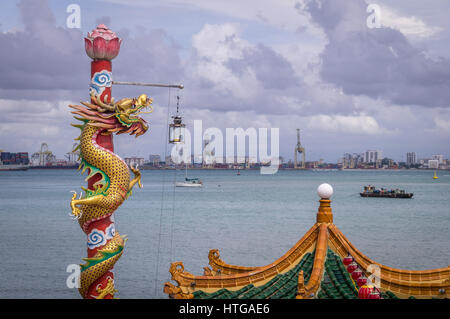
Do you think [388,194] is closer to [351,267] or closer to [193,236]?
[193,236]

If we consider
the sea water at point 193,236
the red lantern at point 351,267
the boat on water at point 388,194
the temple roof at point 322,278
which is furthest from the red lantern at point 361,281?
the boat on water at point 388,194

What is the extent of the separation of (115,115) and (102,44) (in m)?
1.15

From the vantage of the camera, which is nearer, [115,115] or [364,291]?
[364,291]

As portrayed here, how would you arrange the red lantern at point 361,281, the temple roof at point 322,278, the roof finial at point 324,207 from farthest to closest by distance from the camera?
the roof finial at point 324,207 < the red lantern at point 361,281 < the temple roof at point 322,278

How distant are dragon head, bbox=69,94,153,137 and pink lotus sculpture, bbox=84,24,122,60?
66cm

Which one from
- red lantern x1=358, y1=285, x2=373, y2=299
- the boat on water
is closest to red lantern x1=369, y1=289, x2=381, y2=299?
red lantern x1=358, y1=285, x2=373, y2=299

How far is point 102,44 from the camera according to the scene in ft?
34.2

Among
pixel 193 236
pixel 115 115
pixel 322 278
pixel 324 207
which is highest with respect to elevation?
A: pixel 115 115

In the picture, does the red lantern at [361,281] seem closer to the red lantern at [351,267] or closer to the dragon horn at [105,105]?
the red lantern at [351,267]

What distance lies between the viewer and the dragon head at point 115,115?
10.5 m

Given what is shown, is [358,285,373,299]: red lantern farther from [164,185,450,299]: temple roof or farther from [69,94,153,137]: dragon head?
[69,94,153,137]: dragon head

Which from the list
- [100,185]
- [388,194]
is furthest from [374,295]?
[388,194]

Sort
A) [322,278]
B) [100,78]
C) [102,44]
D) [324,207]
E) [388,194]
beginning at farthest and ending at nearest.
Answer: [388,194] < [100,78] < [102,44] < [324,207] < [322,278]

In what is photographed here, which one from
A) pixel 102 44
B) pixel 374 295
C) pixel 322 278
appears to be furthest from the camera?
pixel 102 44
